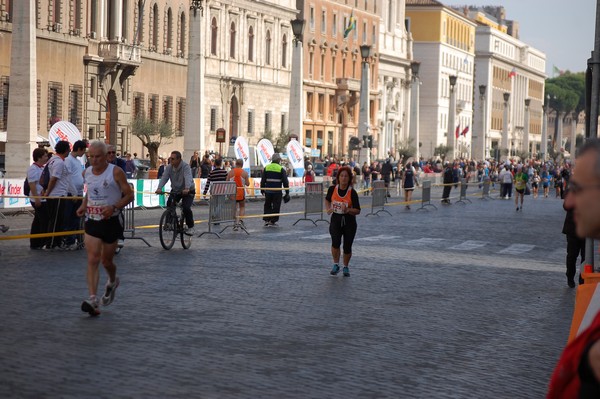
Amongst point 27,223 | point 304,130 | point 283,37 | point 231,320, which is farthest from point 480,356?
point 304,130

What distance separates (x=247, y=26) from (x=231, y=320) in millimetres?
65664

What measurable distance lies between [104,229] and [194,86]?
31596 mm

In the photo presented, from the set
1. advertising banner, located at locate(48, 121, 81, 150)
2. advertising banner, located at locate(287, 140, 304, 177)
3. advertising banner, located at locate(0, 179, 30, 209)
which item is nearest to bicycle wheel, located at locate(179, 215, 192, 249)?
advertising banner, located at locate(0, 179, 30, 209)

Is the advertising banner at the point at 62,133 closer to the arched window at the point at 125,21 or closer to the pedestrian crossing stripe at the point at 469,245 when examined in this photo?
the pedestrian crossing stripe at the point at 469,245

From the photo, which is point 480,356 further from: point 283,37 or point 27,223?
point 283,37

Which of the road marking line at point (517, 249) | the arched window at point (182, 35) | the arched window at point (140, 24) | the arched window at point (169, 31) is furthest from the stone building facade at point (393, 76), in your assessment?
the road marking line at point (517, 249)

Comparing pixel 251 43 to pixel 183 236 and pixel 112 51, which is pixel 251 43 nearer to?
pixel 112 51

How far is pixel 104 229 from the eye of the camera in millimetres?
12906

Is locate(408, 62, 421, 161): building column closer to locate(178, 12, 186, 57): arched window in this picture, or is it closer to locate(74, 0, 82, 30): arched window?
locate(178, 12, 186, 57): arched window

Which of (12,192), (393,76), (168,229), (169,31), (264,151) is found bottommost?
(168,229)

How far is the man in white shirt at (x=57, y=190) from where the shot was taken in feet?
67.8

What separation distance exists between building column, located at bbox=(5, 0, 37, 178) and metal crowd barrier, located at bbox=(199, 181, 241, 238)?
8.66m

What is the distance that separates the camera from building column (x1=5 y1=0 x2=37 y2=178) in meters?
34.3

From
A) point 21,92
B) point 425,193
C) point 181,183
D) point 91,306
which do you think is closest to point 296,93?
point 425,193
